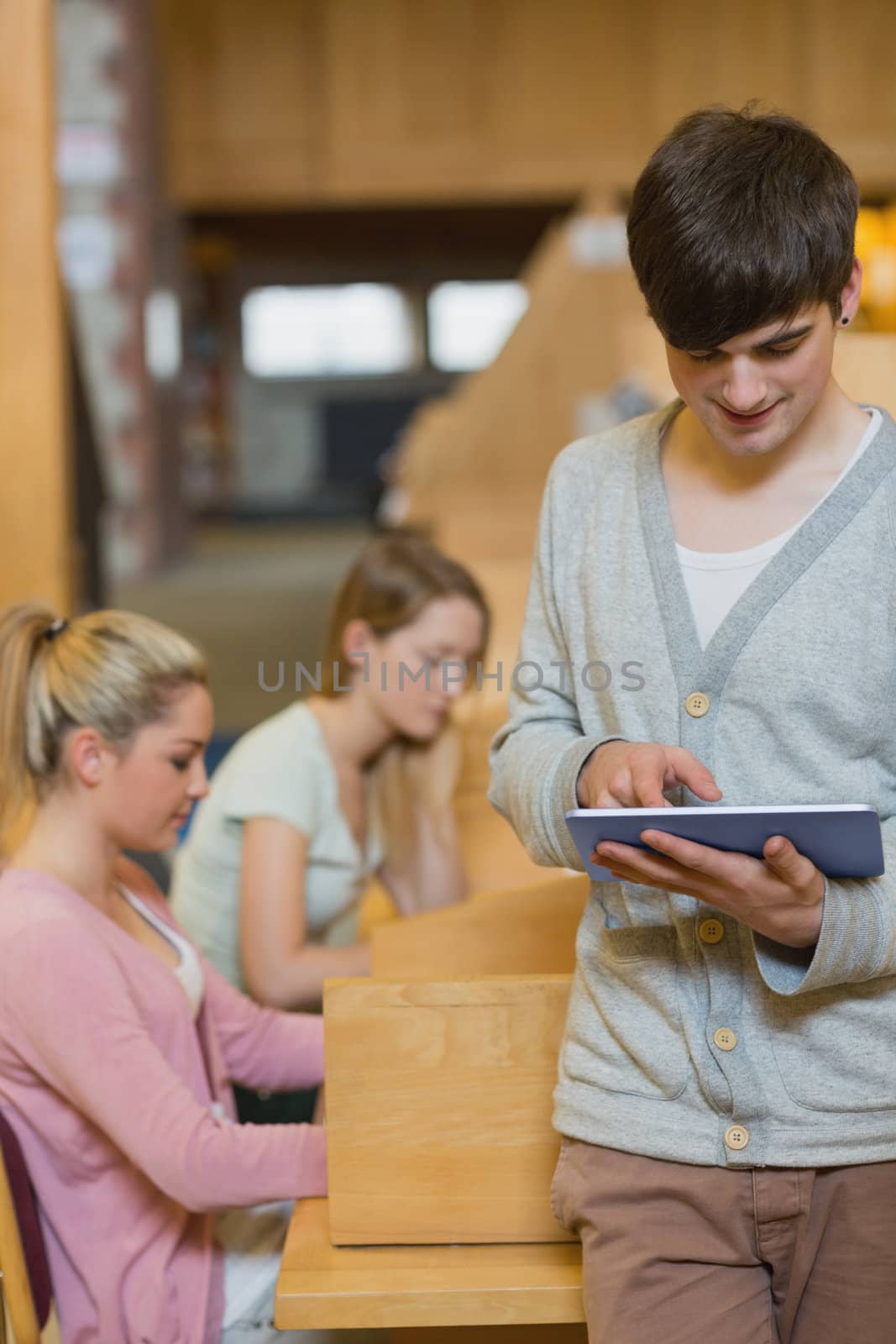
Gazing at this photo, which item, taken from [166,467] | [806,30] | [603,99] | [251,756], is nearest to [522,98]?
[603,99]

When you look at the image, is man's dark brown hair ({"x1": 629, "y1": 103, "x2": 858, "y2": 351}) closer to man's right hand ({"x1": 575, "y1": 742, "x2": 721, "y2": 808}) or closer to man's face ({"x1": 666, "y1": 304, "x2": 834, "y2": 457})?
man's face ({"x1": 666, "y1": 304, "x2": 834, "y2": 457})

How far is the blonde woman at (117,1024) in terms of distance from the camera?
1.40 metres

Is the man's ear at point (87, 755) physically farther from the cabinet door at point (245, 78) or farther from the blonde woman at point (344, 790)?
the cabinet door at point (245, 78)

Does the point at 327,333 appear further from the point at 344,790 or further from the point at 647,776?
the point at 647,776

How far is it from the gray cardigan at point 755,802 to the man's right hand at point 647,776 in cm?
5

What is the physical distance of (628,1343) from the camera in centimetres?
116

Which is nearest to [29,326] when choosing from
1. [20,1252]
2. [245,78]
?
[20,1252]

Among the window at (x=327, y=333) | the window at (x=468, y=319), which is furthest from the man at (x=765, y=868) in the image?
the window at (x=327, y=333)

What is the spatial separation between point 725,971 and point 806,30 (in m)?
9.41

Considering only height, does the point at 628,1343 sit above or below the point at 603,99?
below

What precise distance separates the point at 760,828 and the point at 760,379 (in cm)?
32

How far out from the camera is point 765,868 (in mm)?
1056

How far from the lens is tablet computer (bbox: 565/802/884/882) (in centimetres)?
100

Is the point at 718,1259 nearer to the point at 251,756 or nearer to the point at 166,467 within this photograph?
the point at 251,756
